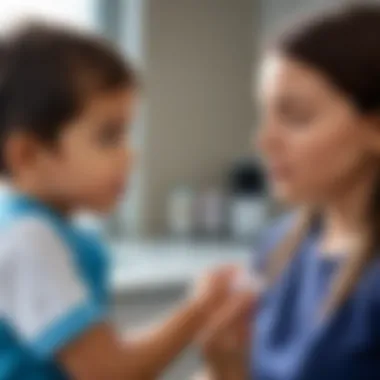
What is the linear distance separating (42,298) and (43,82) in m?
0.24

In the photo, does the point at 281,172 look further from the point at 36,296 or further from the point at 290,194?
the point at 36,296

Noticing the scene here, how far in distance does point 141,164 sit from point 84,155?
1067 millimetres

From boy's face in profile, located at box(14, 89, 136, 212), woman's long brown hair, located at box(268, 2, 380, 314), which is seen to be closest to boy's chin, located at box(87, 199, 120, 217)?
boy's face in profile, located at box(14, 89, 136, 212)

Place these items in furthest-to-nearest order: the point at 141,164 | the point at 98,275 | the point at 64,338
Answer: the point at 141,164, the point at 98,275, the point at 64,338

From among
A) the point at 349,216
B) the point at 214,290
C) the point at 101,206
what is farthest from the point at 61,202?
the point at 349,216

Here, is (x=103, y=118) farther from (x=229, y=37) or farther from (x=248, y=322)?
(x=229, y=37)

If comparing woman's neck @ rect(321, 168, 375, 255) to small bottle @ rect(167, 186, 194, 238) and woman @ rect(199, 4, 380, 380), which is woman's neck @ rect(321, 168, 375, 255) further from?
small bottle @ rect(167, 186, 194, 238)

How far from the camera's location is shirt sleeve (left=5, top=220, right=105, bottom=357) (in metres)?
1.03

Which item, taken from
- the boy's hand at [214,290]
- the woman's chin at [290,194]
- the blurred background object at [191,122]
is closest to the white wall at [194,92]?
the blurred background object at [191,122]

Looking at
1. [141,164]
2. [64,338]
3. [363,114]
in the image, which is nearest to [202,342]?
[64,338]

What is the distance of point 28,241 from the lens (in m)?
1.04

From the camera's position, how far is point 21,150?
1090 millimetres

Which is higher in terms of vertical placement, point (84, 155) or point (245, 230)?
point (84, 155)

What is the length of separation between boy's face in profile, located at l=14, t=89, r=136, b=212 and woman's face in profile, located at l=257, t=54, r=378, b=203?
0.17 m
